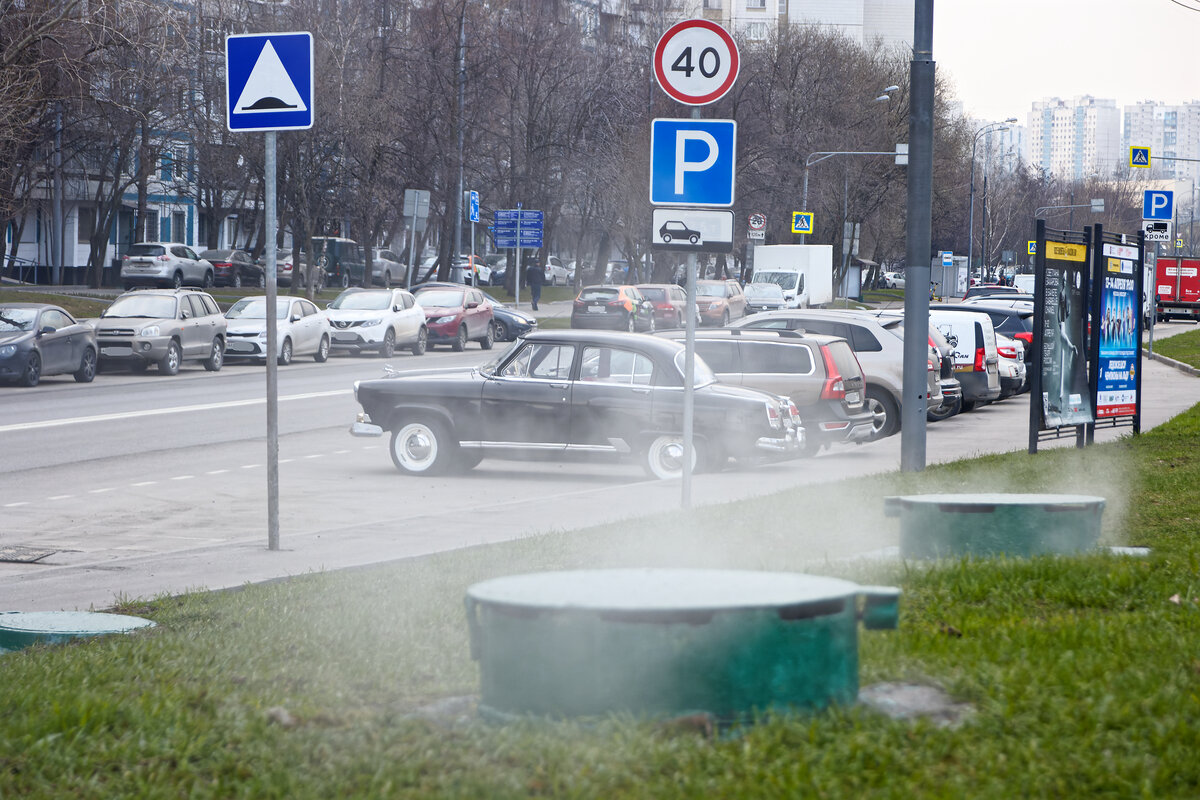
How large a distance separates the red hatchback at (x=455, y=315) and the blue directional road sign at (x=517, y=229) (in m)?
7.10

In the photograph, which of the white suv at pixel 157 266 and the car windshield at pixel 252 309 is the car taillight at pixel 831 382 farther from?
the white suv at pixel 157 266

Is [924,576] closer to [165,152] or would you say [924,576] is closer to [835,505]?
[835,505]

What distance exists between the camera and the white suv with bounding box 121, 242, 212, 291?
5172 cm

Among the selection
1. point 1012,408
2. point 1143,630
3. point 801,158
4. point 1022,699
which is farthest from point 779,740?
point 801,158

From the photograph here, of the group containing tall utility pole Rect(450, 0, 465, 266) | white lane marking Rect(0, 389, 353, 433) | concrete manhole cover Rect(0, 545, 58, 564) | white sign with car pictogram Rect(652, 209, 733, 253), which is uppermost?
tall utility pole Rect(450, 0, 465, 266)

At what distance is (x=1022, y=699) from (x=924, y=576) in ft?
7.40

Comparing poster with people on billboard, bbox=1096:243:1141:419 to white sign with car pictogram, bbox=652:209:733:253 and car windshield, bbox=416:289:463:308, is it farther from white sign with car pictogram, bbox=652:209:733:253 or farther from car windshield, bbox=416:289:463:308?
car windshield, bbox=416:289:463:308

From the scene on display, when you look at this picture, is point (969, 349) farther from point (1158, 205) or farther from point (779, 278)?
point (779, 278)

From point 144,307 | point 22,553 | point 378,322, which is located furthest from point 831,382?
point 378,322

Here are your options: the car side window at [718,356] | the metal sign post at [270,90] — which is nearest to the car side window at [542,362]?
the car side window at [718,356]

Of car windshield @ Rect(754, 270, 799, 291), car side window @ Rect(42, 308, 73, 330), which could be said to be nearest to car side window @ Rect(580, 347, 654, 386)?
car side window @ Rect(42, 308, 73, 330)

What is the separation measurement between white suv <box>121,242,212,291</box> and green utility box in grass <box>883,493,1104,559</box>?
48189 millimetres

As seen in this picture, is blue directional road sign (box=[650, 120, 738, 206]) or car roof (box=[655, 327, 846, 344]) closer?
blue directional road sign (box=[650, 120, 738, 206])

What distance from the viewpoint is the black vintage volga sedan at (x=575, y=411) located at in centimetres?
1402
